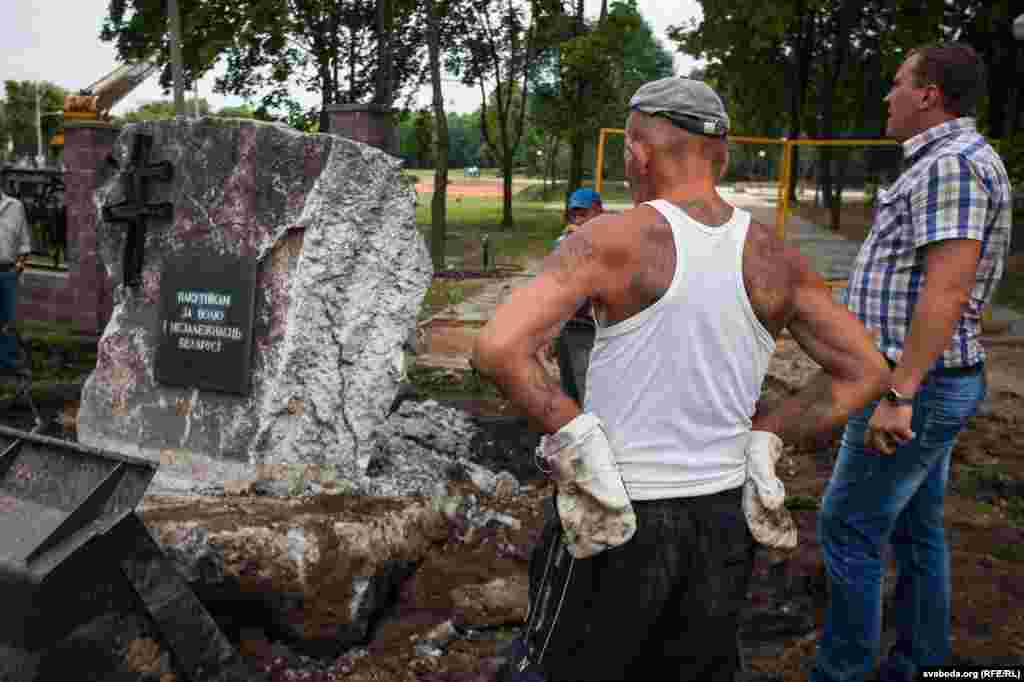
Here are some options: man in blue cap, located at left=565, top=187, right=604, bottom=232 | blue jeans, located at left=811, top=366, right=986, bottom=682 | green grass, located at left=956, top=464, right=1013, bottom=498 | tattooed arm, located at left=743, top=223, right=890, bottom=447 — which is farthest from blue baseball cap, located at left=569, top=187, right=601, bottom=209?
tattooed arm, located at left=743, top=223, right=890, bottom=447

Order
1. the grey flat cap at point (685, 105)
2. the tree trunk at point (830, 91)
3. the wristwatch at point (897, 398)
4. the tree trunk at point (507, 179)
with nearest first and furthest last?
the grey flat cap at point (685, 105) < the wristwatch at point (897, 398) < the tree trunk at point (830, 91) < the tree trunk at point (507, 179)

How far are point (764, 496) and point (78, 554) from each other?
6.69ft

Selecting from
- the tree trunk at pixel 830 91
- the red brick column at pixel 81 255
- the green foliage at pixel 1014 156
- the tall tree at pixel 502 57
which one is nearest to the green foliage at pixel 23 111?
the tall tree at pixel 502 57

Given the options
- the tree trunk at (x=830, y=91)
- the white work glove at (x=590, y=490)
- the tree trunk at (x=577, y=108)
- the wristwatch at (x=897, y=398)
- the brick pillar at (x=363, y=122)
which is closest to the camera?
the white work glove at (x=590, y=490)

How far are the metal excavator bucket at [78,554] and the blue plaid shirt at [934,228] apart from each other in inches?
92.3

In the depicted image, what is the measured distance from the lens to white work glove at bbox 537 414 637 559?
2.18m

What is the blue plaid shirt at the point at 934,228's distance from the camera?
9.50ft

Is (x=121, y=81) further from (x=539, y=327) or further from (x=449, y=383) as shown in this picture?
(x=539, y=327)

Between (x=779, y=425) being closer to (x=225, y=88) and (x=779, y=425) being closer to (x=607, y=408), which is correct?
(x=607, y=408)

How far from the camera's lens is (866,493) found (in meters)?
3.08

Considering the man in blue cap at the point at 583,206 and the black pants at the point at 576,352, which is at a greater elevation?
the man in blue cap at the point at 583,206

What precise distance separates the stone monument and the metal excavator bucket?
1.44m

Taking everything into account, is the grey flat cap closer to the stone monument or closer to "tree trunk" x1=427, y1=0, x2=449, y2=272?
the stone monument

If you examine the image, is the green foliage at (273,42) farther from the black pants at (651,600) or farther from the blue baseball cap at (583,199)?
the black pants at (651,600)
